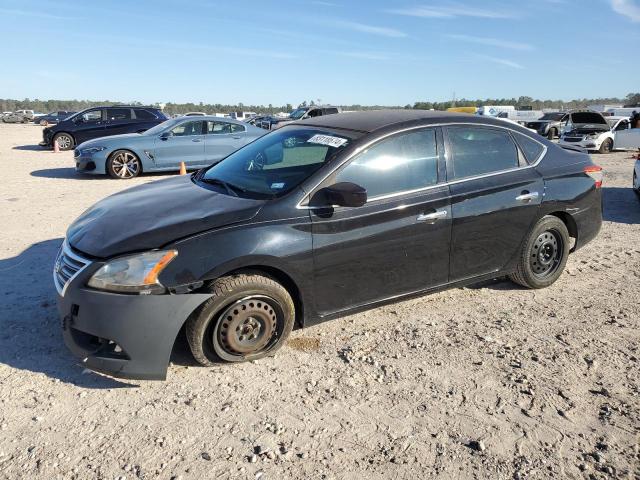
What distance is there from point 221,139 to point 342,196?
382 inches

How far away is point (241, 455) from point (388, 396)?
38.9 inches

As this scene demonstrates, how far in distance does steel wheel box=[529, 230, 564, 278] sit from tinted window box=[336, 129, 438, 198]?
4.68ft

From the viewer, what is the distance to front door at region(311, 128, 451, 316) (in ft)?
11.9

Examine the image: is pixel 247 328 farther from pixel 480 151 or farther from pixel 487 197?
pixel 480 151

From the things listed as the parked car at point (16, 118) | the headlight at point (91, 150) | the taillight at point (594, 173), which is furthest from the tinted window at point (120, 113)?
the parked car at point (16, 118)

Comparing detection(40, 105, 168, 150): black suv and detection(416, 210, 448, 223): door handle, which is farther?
detection(40, 105, 168, 150): black suv

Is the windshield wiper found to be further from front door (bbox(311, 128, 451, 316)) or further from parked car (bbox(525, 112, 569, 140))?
parked car (bbox(525, 112, 569, 140))

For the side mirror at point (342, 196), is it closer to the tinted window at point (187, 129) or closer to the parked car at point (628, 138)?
the tinted window at point (187, 129)

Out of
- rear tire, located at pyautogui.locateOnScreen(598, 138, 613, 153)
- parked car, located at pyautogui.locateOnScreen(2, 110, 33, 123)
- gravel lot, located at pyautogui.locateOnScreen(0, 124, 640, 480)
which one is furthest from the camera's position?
parked car, located at pyautogui.locateOnScreen(2, 110, 33, 123)

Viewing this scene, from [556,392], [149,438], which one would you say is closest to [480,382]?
[556,392]

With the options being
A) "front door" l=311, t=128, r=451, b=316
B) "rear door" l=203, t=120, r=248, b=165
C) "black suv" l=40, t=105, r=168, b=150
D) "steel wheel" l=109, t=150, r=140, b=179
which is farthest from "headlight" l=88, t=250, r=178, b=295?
"black suv" l=40, t=105, r=168, b=150

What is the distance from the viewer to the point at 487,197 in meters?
4.29

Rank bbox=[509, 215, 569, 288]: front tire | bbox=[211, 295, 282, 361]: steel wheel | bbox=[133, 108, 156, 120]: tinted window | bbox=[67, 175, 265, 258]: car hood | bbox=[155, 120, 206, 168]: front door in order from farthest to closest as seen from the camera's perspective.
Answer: bbox=[133, 108, 156, 120]: tinted window < bbox=[155, 120, 206, 168]: front door < bbox=[509, 215, 569, 288]: front tire < bbox=[211, 295, 282, 361]: steel wheel < bbox=[67, 175, 265, 258]: car hood

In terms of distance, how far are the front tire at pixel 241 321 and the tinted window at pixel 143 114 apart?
14.9 m
